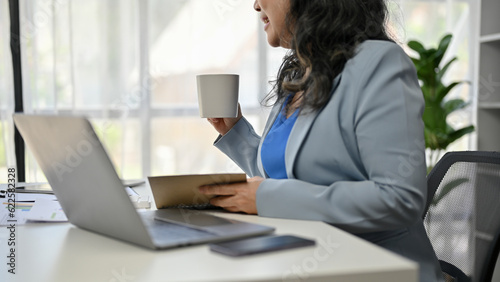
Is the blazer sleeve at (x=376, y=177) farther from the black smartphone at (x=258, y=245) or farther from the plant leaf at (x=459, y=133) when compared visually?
the plant leaf at (x=459, y=133)

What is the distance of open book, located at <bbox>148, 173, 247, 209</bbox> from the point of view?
3.22 ft

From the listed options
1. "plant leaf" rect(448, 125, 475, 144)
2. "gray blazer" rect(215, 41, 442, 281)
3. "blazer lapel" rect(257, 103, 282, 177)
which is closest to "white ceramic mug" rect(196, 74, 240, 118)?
"blazer lapel" rect(257, 103, 282, 177)

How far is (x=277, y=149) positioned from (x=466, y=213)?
1.42 ft

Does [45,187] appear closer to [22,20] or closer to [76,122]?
[76,122]

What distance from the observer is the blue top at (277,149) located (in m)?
1.16

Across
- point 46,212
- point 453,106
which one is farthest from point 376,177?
point 453,106

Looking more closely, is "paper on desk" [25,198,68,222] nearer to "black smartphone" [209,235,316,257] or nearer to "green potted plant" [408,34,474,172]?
"black smartphone" [209,235,316,257]

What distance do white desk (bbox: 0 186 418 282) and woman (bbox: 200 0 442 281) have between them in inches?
4.4

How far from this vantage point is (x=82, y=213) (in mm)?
883

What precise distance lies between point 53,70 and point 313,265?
2.66m

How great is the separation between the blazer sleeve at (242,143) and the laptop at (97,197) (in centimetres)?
42

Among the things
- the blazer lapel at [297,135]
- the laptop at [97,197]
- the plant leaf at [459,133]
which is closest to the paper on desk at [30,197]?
the laptop at [97,197]

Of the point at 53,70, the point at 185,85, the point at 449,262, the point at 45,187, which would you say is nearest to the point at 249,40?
the point at 185,85

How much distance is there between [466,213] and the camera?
3.91ft
